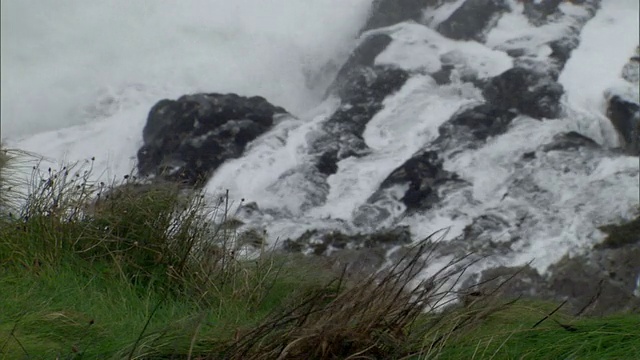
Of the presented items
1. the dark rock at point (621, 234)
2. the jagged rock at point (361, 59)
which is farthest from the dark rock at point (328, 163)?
the dark rock at point (621, 234)

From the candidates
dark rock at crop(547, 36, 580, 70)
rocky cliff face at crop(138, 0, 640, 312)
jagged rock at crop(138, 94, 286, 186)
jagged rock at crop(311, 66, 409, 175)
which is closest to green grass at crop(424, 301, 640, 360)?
rocky cliff face at crop(138, 0, 640, 312)

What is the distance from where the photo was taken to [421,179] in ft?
35.8

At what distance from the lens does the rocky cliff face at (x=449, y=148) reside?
30.7 feet

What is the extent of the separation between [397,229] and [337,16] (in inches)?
301

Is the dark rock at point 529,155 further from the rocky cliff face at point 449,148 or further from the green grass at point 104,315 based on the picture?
the green grass at point 104,315

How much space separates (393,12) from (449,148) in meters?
5.10

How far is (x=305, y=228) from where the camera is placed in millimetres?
9969

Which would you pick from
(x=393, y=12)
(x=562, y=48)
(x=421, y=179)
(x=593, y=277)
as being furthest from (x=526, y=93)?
(x=593, y=277)

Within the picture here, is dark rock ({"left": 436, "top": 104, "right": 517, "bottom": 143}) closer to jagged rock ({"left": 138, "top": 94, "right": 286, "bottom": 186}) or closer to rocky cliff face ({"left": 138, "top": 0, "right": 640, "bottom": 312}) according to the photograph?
rocky cliff face ({"left": 138, "top": 0, "right": 640, "bottom": 312})

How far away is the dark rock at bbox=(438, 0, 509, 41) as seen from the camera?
1516 centimetres

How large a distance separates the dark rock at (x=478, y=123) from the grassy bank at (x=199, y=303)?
24.2 ft

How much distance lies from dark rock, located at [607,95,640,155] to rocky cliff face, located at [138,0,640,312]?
0.02 metres

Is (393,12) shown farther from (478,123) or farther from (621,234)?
(621,234)

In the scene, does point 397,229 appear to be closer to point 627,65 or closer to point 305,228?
point 305,228
